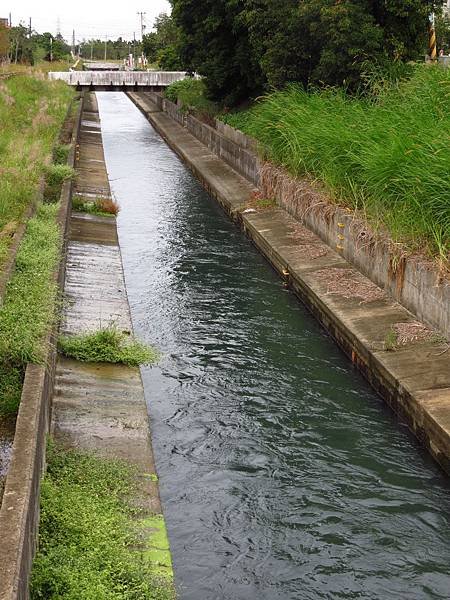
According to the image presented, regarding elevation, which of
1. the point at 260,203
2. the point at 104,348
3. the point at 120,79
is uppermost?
the point at 120,79

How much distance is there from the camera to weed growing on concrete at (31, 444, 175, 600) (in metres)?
5.70

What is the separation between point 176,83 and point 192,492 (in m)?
40.4

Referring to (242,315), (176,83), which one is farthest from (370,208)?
(176,83)

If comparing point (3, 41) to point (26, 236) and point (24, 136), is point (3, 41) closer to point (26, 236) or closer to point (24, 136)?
point (24, 136)

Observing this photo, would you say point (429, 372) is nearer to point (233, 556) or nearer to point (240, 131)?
point (233, 556)

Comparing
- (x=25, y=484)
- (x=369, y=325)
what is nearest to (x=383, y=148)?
(x=369, y=325)

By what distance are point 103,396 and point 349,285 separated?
5.16 metres

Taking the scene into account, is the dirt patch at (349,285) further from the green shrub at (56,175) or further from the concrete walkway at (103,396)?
the green shrub at (56,175)

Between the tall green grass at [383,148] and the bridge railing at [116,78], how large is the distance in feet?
98.0

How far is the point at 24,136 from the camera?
25.1 metres

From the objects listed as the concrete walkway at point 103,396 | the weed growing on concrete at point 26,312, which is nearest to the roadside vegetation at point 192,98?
the concrete walkway at point 103,396

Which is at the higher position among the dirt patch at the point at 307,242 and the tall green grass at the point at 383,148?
the tall green grass at the point at 383,148

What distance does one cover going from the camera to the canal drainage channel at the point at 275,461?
695 centimetres

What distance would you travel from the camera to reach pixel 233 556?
279 inches
